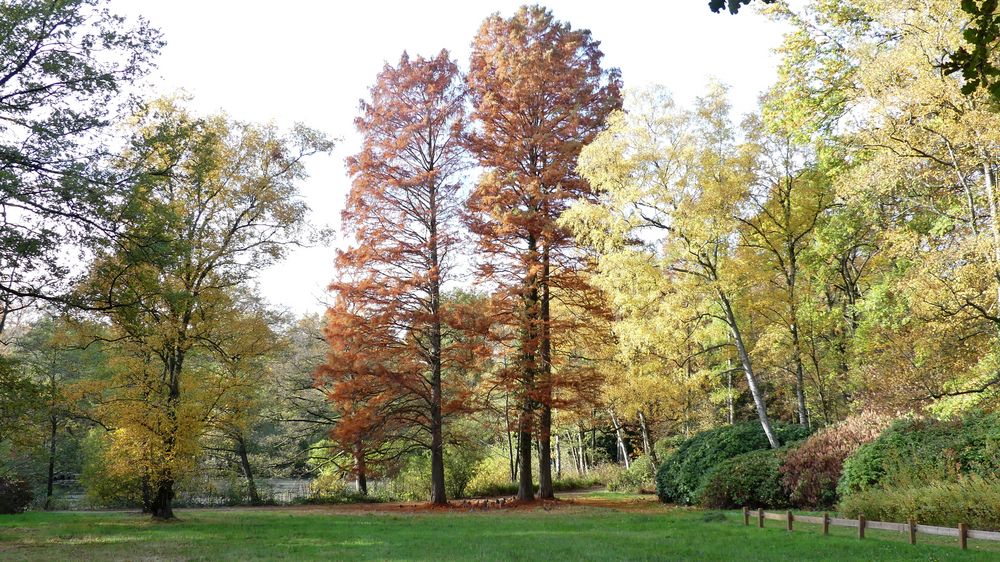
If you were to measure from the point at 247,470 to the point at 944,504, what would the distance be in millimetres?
26788

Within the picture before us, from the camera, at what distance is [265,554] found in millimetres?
10812

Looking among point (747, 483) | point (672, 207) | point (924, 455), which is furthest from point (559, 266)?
point (924, 455)

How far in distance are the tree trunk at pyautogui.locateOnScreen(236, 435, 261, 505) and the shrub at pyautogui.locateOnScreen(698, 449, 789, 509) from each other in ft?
59.1

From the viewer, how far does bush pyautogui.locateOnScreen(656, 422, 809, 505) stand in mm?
17844

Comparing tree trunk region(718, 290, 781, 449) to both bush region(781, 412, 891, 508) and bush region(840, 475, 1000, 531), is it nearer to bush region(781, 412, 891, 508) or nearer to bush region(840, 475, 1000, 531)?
bush region(781, 412, 891, 508)

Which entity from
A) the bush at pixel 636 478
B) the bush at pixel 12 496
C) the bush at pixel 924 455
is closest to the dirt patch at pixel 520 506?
the bush at pixel 636 478

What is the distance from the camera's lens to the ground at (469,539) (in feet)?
31.6

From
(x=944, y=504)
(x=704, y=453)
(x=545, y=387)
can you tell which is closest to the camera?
(x=944, y=504)

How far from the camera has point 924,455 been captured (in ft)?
39.8

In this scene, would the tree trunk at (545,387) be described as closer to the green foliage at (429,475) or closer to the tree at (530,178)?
the tree at (530,178)

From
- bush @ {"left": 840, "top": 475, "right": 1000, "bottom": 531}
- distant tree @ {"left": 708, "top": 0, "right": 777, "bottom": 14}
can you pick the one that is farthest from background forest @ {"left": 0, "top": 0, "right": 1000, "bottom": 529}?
distant tree @ {"left": 708, "top": 0, "right": 777, "bottom": 14}

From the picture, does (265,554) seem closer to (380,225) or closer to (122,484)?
(380,225)

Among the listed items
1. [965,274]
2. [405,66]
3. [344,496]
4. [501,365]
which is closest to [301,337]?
[344,496]

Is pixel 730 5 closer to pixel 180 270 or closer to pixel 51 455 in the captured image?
pixel 180 270
